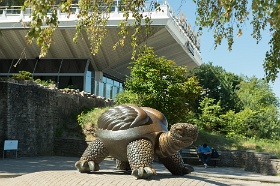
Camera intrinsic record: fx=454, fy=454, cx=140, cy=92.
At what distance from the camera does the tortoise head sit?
20.2 feet

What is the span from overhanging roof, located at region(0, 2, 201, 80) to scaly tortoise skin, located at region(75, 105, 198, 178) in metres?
21.1

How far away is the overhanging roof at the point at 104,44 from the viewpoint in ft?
93.1

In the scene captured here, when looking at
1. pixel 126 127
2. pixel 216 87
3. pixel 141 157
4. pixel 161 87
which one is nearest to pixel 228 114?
pixel 216 87

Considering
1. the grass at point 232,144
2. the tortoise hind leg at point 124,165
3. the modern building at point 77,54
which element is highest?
the modern building at point 77,54

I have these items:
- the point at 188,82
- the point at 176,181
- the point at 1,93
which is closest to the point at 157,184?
the point at 176,181

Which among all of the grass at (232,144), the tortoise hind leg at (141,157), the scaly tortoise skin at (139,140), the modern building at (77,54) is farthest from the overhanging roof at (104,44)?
the tortoise hind leg at (141,157)

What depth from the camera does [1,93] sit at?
62.0 feet

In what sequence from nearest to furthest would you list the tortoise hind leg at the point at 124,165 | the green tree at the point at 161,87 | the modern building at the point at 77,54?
the tortoise hind leg at the point at 124,165, the green tree at the point at 161,87, the modern building at the point at 77,54

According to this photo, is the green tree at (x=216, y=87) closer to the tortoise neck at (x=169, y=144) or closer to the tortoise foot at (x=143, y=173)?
the tortoise neck at (x=169, y=144)

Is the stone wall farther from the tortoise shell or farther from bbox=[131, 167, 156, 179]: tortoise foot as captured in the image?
bbox=[131, 167, 156, 179]: tortoise foot

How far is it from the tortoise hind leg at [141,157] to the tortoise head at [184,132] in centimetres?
42

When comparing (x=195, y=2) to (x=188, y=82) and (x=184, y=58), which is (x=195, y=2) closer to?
(x=188, y=82)

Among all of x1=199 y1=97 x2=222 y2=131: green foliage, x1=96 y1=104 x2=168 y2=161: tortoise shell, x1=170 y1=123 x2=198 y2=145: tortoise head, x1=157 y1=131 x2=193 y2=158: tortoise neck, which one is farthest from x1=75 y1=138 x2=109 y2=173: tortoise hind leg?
x1=199 y1=97 x2=222 y2=131: green foliage

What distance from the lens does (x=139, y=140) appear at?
21.4 feet
